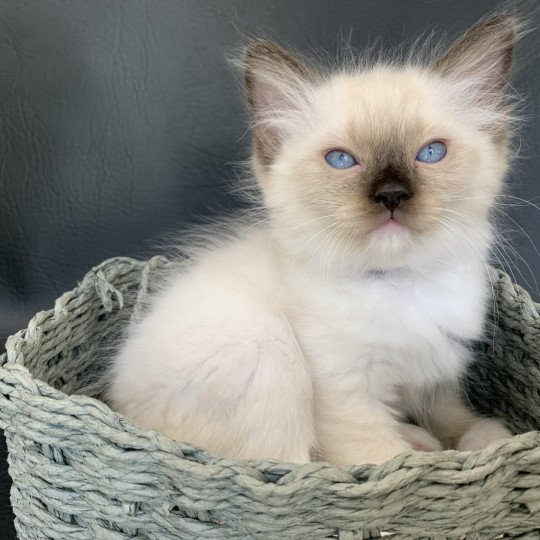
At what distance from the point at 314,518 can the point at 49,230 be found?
5.48 feet

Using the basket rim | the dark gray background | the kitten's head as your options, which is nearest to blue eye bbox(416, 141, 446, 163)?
the kitten's head

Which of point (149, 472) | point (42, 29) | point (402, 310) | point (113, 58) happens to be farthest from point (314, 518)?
point (42, 29)

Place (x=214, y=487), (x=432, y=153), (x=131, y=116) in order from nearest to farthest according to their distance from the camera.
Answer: (x=214, y=487), (x=432, y=153), (x=131, y=116)

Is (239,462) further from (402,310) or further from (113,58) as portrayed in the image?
(113,58)

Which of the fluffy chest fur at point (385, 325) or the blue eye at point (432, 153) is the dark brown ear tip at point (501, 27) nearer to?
the blue eye at point (432, 153)

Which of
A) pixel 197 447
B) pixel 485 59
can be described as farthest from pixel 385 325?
pixel 485 59

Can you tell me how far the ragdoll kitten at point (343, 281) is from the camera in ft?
4.08

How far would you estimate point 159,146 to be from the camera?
223 cm

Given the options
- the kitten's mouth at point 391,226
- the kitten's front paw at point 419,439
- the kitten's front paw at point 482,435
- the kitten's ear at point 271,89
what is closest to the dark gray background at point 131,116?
the kitten's ear at point 271,89

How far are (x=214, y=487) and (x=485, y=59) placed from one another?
3.56 feet

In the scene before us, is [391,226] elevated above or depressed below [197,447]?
above

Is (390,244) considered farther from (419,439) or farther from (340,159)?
(419,439)

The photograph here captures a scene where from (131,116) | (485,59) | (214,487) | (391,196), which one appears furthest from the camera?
(131,116)

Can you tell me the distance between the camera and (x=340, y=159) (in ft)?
4.35
